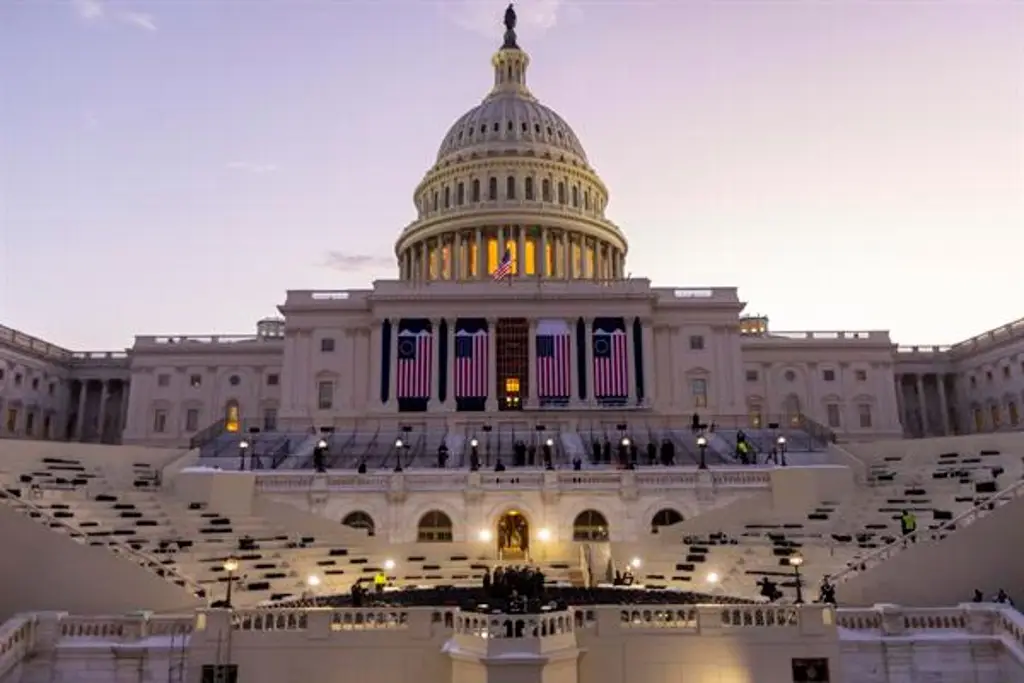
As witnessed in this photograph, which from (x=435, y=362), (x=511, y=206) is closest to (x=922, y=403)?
(x=511, y=206)

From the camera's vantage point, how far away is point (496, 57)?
126188 millimetres

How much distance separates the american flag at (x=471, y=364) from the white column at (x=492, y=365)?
0.34 m

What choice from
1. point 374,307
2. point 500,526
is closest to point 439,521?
point 500,526

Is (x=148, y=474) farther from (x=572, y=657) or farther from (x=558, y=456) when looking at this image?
(x=572, y=657)

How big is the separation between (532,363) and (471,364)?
5.58 metres

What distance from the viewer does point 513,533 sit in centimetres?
4297

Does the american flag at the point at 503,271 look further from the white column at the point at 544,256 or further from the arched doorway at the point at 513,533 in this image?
the arched doorway at the point at 513,533

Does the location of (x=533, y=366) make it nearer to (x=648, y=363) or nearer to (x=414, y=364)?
(x=648, y=363)

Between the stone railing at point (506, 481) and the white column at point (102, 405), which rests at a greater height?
the white column at point (102, 405)

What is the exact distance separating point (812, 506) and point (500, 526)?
16.9 meters

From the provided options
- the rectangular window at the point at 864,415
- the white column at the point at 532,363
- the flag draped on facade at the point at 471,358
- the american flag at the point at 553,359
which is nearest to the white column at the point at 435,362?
the flag draped on facade at the point at 471,358

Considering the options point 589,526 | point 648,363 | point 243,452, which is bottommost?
point 589,526

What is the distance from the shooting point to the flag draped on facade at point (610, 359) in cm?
7312

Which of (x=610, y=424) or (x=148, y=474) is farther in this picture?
(x=610, y=424)
